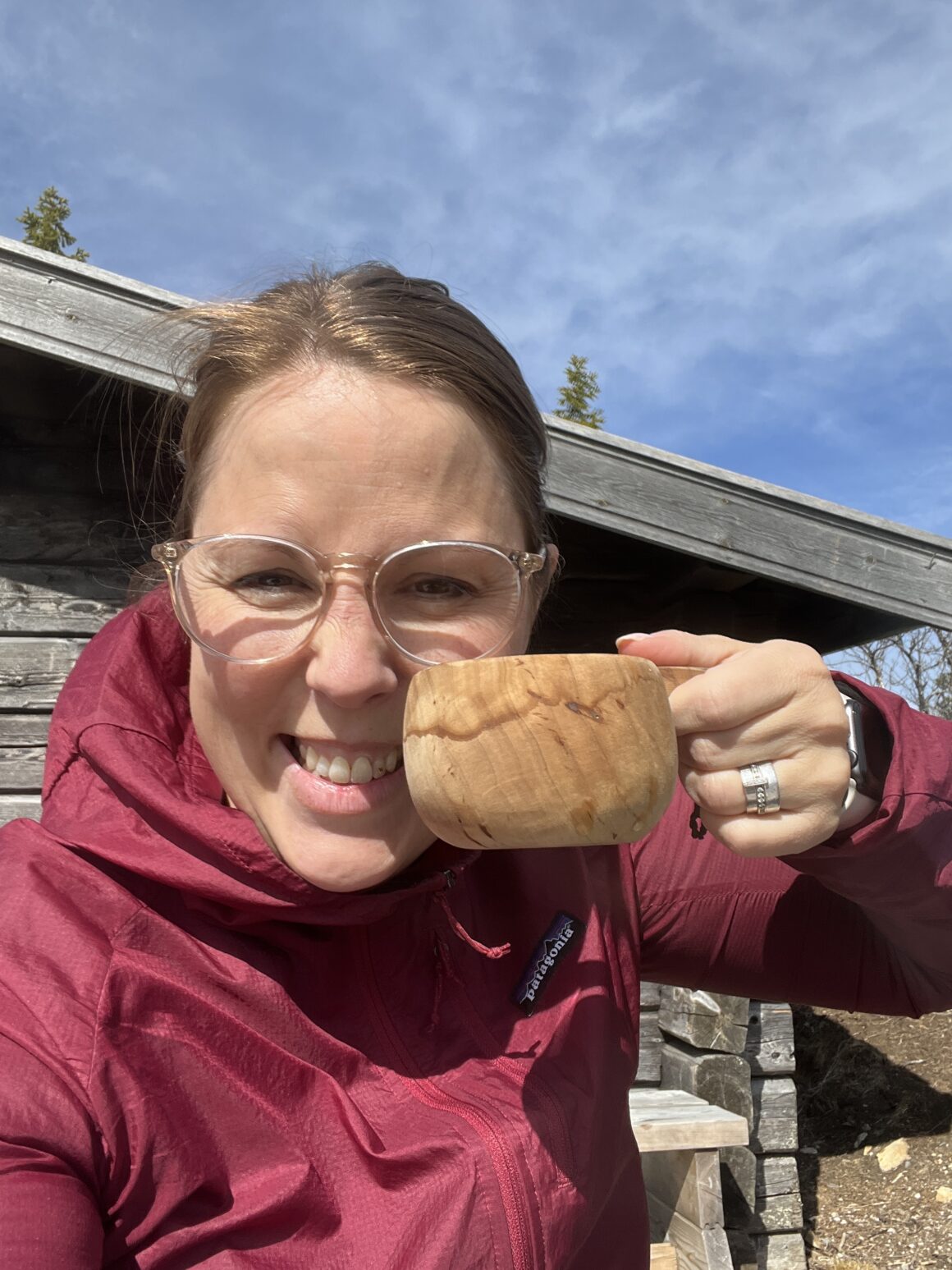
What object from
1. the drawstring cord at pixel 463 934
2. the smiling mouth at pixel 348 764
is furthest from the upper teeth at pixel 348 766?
the drawstring cord at pixel 463 934

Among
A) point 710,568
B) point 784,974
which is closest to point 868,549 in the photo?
point 710,568

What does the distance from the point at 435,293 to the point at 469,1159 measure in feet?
4.11

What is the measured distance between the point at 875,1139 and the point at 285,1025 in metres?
5.96

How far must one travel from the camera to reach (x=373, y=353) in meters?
1.31

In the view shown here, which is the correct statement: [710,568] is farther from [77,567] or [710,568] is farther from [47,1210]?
[47,1210]

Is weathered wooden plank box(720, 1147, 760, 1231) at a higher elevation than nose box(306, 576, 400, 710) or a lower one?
lower

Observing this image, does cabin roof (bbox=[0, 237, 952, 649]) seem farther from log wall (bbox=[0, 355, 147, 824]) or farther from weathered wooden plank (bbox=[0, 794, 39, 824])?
weathered wooden plank (bbox=[0, 794, 39, 824])

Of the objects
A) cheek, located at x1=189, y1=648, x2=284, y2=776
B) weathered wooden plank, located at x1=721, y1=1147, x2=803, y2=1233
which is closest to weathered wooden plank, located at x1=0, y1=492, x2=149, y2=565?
cheek, located at x1=189, y1=648, x2=284, y2=776

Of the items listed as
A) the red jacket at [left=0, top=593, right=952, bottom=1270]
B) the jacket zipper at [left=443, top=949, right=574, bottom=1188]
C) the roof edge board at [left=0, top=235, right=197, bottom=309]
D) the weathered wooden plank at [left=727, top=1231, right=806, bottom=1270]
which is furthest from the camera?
the weathered wooden plank at [left=727, top=1231, right=806, bottom=1270]

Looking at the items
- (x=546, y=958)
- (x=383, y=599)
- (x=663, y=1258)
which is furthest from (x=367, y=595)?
(x=663, y=1258)

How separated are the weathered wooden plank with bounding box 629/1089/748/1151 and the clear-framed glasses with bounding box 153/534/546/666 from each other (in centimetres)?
311

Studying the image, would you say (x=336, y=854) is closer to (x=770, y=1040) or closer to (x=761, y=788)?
(x=761, y=788)

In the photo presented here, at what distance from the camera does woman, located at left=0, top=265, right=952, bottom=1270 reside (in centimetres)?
102

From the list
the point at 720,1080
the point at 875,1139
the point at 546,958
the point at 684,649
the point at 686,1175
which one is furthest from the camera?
the point at 875,1139
